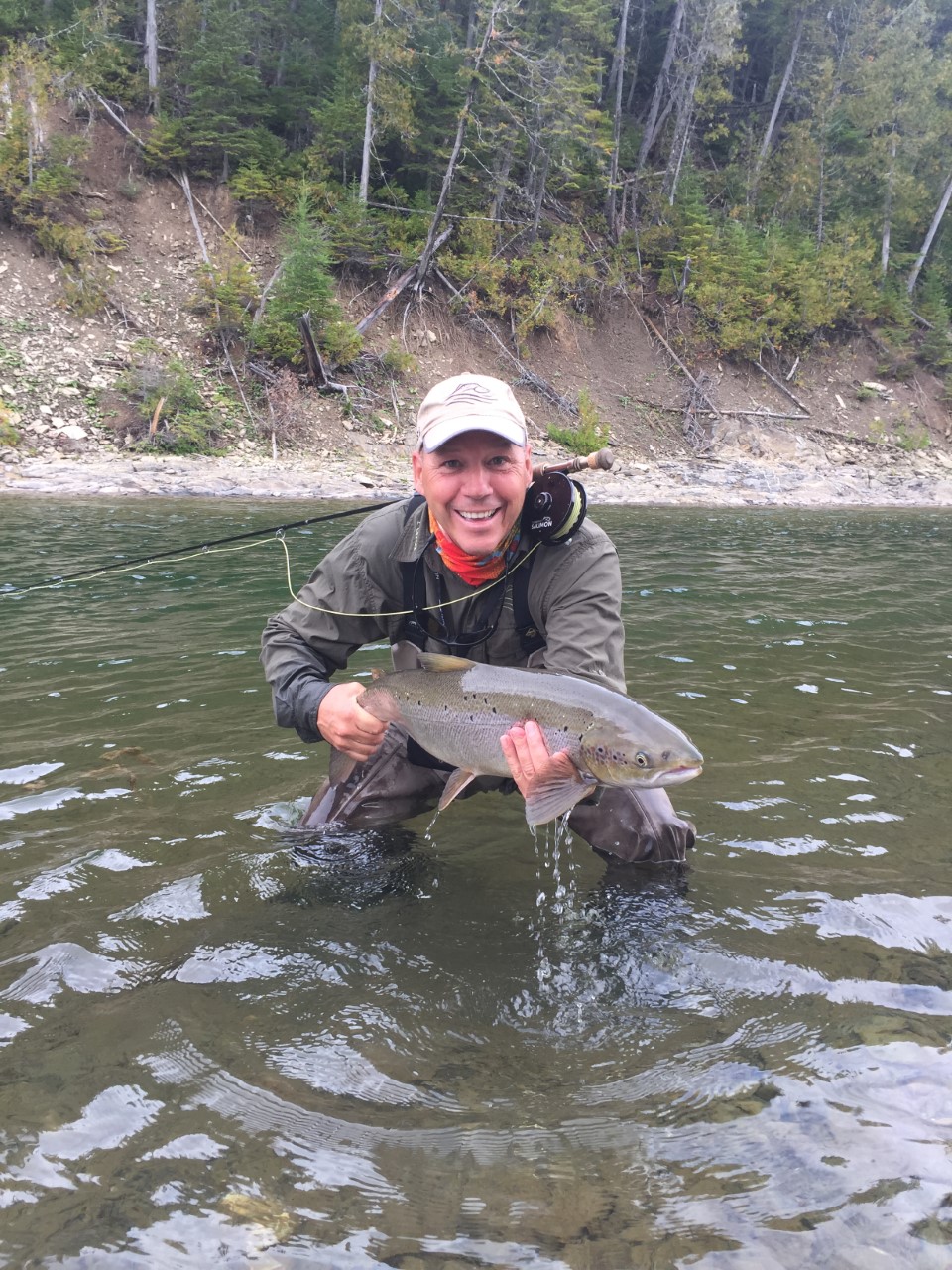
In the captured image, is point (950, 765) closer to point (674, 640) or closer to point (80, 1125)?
point (674, 640)

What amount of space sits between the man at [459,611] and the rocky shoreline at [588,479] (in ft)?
55.5

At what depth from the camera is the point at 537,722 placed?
3.36 m

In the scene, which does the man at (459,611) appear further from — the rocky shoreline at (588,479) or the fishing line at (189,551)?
the rocky shoreline at (588,479)

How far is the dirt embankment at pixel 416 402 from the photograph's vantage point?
2170 centimetres

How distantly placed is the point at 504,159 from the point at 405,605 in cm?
3248

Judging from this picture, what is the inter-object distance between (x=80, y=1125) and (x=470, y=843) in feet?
7.64

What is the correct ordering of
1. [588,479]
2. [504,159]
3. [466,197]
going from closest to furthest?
[588,479] < [466,197] < [504,159]

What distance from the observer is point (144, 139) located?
29.8 metres

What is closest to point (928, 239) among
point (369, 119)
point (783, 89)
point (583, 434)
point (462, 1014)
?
point (783, 89)

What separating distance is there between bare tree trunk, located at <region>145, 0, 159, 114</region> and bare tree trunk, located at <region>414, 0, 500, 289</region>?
10800 mm

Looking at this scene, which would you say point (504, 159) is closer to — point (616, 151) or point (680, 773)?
point (616, 151)

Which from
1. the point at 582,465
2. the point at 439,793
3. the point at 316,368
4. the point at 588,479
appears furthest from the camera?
the point at 316,368

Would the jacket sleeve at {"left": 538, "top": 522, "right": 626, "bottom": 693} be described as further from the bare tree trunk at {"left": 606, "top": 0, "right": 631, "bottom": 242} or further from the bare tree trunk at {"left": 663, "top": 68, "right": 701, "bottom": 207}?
the bare tree trunk at {"left": 663, "top": 68, "right": 701, "bottom": 207}

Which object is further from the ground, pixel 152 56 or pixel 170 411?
pixel 152 56
